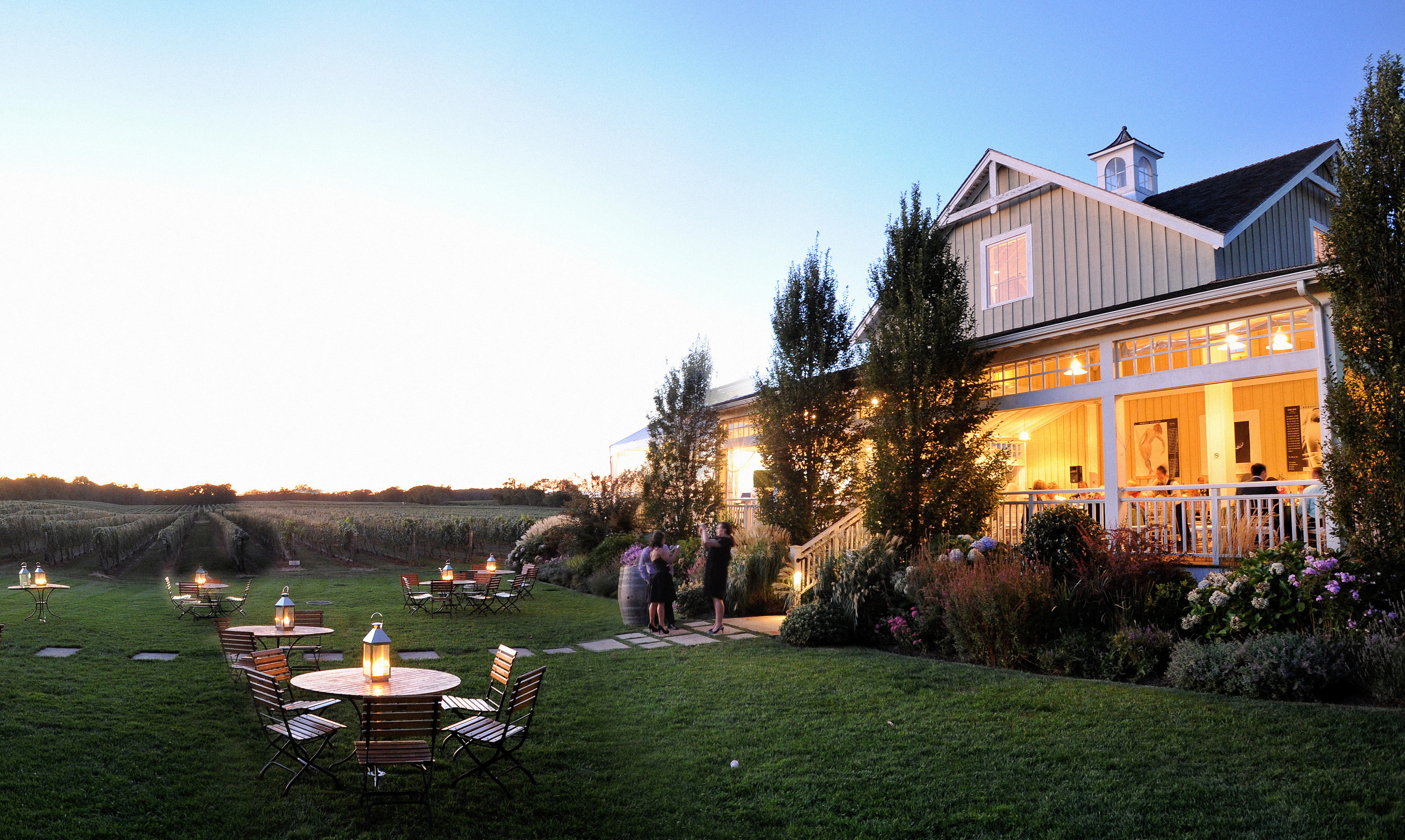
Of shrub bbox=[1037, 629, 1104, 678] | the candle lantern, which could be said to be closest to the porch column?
shrub bbox=[1037, 629, 1104, 678]

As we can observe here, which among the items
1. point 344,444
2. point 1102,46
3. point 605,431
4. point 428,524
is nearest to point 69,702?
point 1102,46

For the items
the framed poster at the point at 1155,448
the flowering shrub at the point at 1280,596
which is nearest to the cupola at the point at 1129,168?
the framed poster at the point at 1155,448

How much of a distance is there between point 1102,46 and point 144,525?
32909mm

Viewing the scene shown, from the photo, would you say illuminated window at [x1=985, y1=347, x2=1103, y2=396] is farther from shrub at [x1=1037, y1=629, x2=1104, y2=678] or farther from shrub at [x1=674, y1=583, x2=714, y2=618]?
shrub at [x1=674, y1=583, x2=714, y2=618]

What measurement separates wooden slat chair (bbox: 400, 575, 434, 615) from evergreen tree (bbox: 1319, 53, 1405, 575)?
13.1 m

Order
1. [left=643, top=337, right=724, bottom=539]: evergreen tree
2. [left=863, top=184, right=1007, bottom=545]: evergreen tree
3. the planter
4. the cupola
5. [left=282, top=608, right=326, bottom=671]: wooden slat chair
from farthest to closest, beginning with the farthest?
1. [left=643, top=337, right=724, bottom=539]: evergreen tree
2. the cupola
3. the planter
4. [left=863, top=184, right=1007, bottom=545]: evergreen tree
5. [left=282, top=608, right=326, bottom=671]: wooden slat chair

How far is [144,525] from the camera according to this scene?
29.3 metres

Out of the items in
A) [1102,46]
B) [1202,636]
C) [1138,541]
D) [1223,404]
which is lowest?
[1202,636]

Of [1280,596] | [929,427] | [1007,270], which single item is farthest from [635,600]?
[1007,270]

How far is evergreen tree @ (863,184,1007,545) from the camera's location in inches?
460

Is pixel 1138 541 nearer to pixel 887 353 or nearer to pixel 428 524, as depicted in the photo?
pixel 887 353

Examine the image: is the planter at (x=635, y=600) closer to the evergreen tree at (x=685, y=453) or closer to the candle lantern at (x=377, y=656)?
the evergreen tree at (x=685, y=453)

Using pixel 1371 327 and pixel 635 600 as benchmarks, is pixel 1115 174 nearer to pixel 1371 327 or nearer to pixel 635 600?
pixel 1371 327

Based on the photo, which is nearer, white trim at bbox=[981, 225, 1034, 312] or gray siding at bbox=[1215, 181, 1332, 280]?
gray siding at bbox=[1215, 181, 1332, 280]
